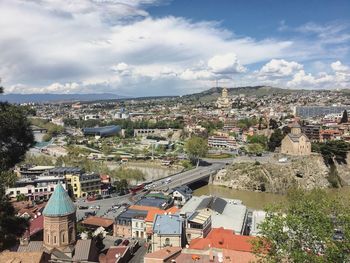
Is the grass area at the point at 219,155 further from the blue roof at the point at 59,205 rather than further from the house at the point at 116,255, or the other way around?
the blue roof at the point at 59,205

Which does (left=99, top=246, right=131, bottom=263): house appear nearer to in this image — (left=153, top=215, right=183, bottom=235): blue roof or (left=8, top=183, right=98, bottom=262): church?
(left=8, top=183, right=98, bottom=262): church

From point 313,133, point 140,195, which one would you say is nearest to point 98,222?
point 140,195

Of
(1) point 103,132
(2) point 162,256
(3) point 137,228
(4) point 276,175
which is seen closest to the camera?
(2) point 162,256

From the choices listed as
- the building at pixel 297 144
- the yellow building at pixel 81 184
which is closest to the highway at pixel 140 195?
the yellow building at pixel 81 184

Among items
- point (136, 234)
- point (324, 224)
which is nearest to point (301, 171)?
point (136, 234)

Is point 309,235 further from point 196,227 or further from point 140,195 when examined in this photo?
point 140,195

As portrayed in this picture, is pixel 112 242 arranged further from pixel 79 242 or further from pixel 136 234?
pixel 79 242
